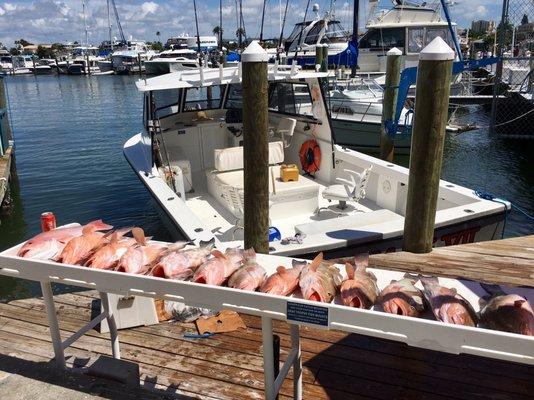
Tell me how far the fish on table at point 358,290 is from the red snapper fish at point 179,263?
2.53 feet

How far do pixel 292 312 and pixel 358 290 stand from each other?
0.34m

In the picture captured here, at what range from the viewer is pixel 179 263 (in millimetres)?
2520

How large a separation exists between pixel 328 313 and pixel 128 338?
6.80ft

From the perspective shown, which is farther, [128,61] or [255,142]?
[128,61]

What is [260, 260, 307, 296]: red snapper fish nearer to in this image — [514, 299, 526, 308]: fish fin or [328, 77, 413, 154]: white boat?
[514, 299, 526, 308]: fish fin

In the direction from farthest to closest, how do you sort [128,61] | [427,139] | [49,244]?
1. [128,61]
2. [427,139]
3. [49,244]

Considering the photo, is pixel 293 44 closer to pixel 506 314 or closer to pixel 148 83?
pixel 148 83

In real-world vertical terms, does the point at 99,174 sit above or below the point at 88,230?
below

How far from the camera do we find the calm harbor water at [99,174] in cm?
1029

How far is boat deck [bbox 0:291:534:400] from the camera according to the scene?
2973 millimetres

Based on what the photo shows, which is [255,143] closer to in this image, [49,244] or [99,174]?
[49,244]

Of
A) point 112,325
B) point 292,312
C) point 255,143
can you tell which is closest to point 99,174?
point 255,143

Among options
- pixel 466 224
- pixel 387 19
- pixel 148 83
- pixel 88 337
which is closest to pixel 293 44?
pixel 387 19

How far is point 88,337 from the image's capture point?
3.63 metres
